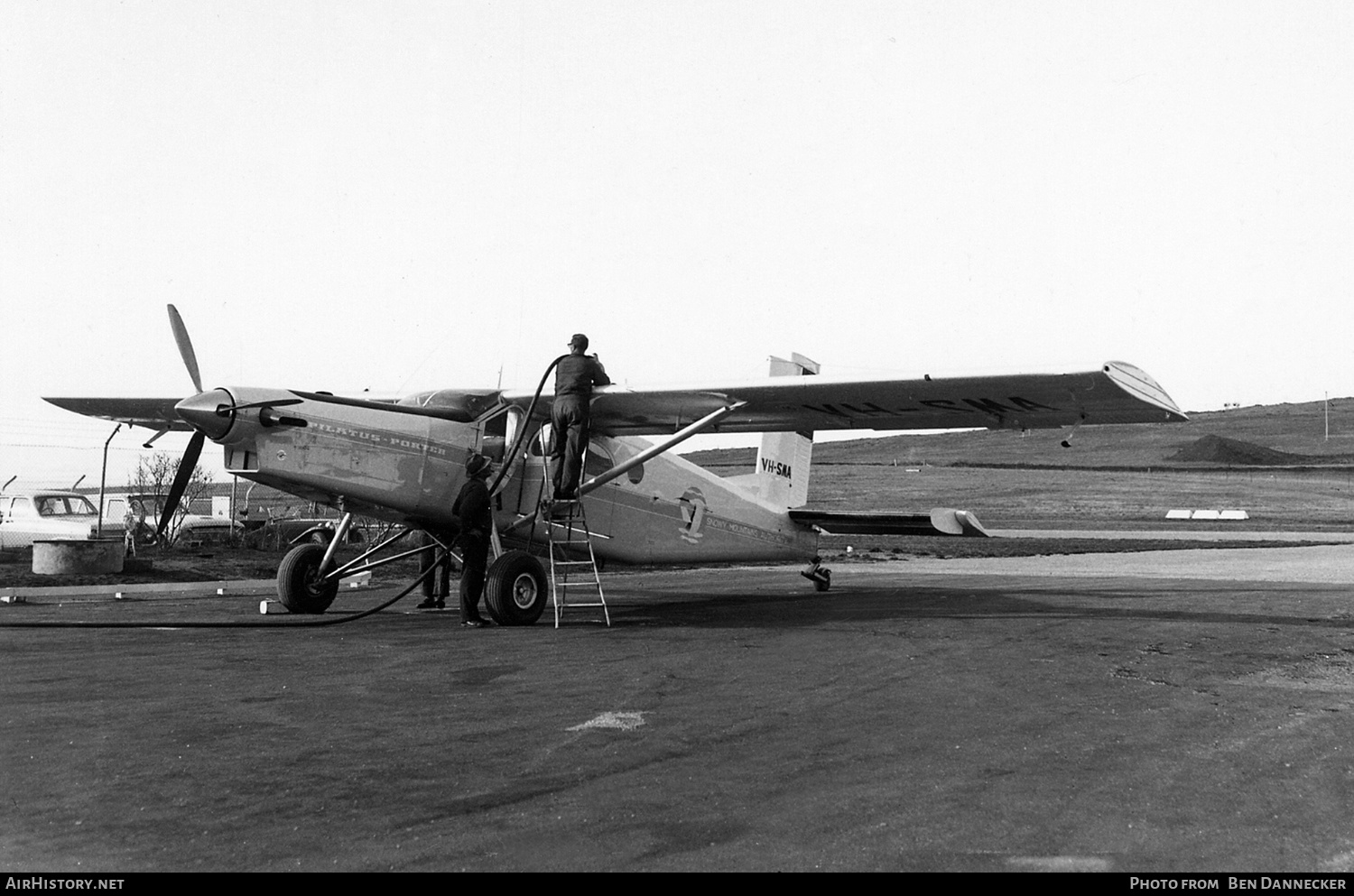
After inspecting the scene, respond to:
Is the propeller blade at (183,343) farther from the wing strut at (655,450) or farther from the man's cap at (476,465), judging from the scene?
the wing strut at (655,450)

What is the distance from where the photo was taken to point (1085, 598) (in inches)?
585

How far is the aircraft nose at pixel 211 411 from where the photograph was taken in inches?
446

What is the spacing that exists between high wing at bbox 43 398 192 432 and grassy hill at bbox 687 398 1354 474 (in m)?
52.3

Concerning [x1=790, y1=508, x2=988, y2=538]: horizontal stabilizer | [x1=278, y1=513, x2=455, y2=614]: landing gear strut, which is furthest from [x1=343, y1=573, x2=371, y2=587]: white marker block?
[x1=790, y1=508, x2=988, y2=538]: horizontal stabilizer

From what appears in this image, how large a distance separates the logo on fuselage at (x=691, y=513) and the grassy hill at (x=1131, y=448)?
173ft

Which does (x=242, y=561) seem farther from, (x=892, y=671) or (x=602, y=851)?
(x=602, y=851)

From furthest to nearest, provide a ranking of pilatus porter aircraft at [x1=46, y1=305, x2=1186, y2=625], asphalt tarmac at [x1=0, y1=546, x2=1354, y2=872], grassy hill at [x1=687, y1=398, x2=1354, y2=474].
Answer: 1. grassy hill at [x1=687, y1=398, x2=1354, y2=474]
2. pilatus porter aircraft at [x1=46, y1=305, x2=1186, y2=625]
3. asphalt tarmac at [x1=0, y1=546, x2=1354, y2=872]

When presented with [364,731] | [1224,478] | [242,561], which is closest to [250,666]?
[364,731]

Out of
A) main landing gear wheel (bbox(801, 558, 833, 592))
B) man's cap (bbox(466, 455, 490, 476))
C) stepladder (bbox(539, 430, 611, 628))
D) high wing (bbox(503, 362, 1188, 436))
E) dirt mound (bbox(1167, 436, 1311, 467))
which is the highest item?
dirt mound (bbox(1167, 436, 1311, 467))

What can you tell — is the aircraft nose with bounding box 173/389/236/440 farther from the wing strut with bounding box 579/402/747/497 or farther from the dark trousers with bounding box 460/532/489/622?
the wing strut with bounding box 579/402/747/497

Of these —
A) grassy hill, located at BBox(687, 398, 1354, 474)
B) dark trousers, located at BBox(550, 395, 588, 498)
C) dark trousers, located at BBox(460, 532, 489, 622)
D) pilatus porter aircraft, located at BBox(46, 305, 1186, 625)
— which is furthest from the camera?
grassy hill, located at BBox(687, 398, 1354, 474)

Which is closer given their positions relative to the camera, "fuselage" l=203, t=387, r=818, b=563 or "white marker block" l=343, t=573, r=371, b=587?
"fuselage" l=203, t=387, r=818, b=563

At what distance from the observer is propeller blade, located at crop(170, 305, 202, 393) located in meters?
12.9

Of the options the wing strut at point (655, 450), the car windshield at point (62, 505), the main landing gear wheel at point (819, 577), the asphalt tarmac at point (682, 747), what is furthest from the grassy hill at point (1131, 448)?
the asphalt tarmac at point (682, 747)
